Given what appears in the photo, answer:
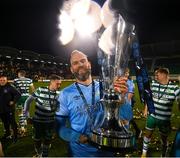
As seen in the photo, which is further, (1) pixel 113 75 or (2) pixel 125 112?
(2) pixel 125 112

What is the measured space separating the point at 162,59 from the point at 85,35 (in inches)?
2947

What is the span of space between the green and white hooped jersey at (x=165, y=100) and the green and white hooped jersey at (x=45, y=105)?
261 centimetres

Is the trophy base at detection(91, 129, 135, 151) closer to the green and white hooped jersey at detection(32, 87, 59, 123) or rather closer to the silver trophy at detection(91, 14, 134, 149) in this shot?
the silver trophy at detection(91, 14, 134, 149)

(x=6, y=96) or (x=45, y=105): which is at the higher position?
(x=6, y=96)

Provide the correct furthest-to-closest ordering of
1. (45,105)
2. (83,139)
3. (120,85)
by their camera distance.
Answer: (45,105), (83,139), (120,85)

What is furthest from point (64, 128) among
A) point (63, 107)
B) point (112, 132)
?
point (112, 132)

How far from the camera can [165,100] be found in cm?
830

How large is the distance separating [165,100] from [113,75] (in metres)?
5.47

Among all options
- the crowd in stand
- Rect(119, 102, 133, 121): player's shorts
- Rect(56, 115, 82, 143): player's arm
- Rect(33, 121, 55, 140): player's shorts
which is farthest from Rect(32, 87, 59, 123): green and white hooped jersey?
the crowd in stand

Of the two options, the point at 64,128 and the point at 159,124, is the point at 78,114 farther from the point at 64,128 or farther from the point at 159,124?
the point at 159,124

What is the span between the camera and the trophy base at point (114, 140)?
2.82 m

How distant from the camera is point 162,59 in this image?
7619 cm

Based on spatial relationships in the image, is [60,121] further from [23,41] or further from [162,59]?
[162,59]

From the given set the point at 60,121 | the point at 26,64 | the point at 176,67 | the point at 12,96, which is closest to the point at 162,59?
the point at 176,67
